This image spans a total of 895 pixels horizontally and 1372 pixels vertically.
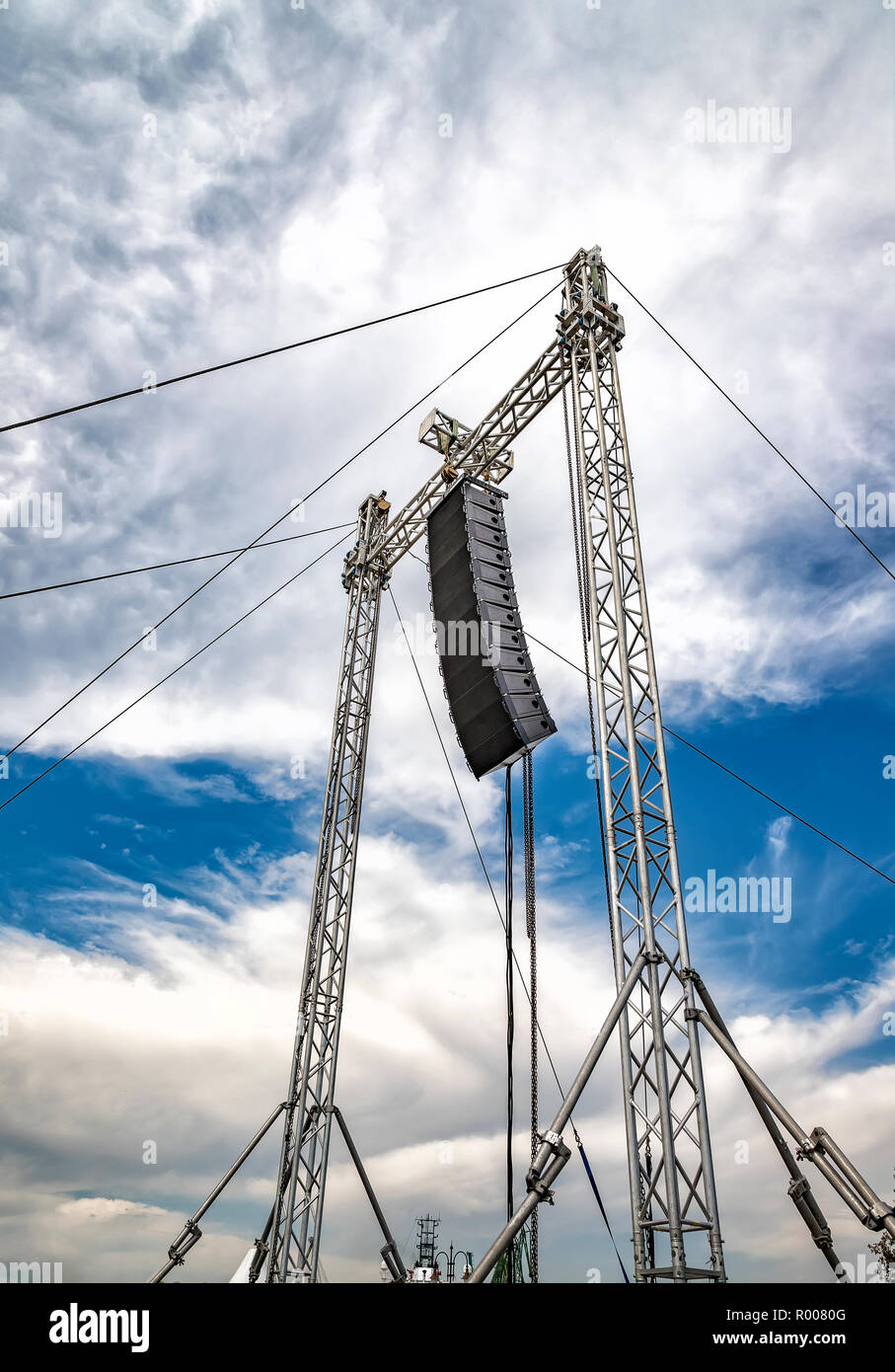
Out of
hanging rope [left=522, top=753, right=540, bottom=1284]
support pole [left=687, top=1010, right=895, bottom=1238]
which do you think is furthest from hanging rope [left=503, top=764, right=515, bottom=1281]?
support pole [left=687, top=1010, right=895, bottom=1238]

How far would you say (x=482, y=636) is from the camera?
11398mm

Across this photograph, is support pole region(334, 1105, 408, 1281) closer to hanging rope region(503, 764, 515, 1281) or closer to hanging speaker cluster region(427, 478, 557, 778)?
hanging rope region(503, 764, 515, 1281)

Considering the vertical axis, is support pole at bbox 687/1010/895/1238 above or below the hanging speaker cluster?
below

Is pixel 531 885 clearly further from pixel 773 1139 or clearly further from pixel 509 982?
pixel 773 1139

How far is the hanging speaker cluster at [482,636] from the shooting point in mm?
11055

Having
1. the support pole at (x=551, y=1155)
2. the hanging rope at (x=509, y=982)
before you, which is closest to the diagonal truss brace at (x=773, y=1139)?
the support pole at (x=551, y=1155)

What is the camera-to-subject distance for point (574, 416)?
11039 mm

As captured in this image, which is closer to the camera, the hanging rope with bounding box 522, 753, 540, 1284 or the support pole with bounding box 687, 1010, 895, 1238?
the support pole with bounding box 687, 1010, 895, 1238

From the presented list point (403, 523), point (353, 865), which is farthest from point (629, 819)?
point (403, 523)

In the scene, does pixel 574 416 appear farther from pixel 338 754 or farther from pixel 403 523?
pixel 338 754

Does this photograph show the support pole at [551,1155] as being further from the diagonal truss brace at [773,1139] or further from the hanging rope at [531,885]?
the hanging rope at [531,885]

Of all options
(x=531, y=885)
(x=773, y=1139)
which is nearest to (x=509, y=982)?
(x=531, y=885)

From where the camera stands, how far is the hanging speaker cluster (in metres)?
11.1
